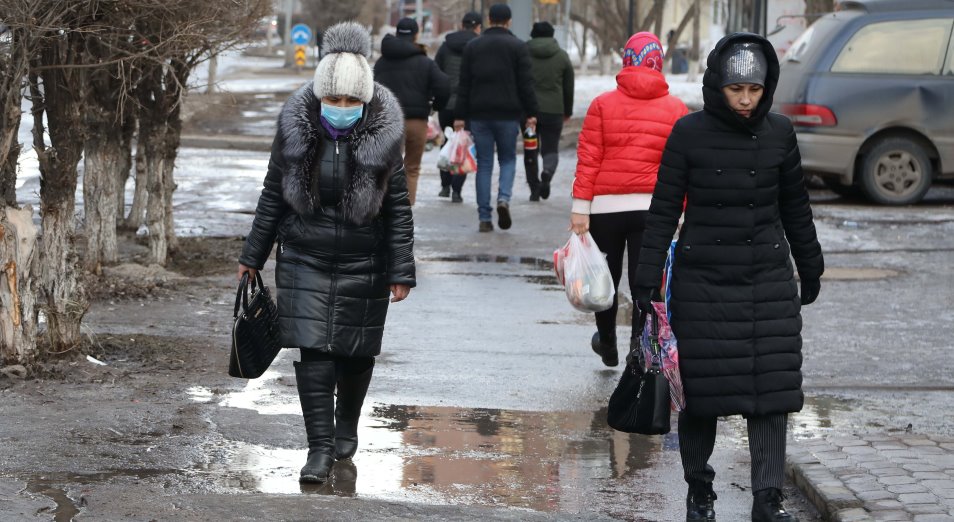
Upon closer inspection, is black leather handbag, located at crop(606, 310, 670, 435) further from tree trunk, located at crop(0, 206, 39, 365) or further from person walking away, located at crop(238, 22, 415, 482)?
tree trunk, located at crop(0, 206, 39, 365)

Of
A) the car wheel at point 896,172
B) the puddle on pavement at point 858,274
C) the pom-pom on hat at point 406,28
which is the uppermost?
the pom-pom on hat at point 406,28

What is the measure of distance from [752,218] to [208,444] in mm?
2370

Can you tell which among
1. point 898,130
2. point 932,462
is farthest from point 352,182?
point 898,130

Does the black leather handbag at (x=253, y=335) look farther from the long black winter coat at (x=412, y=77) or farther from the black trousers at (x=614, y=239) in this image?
the long black winter coat at (x=412, y=77)

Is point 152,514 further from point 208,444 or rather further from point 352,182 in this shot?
point 352,182

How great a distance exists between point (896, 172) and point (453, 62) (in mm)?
4552

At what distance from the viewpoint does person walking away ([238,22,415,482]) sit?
18.7 feet

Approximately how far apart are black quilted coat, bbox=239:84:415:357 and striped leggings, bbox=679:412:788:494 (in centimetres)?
123

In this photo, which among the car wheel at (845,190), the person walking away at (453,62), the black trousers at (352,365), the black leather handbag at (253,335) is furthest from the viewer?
the car wheel at (845,190)

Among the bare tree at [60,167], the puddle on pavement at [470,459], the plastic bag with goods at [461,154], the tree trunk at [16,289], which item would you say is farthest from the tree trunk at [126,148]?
the puddle on pavement at [470,459]

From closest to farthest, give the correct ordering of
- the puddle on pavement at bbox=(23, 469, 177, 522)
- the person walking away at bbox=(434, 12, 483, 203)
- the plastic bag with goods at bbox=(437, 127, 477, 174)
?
the puddle on pavement at bbox=(23, 469, 177, 522), the plastic bag with goods at bbox=(437, 127, 477, 174), the person walking away at bbox=(434, 12, 483, 203)

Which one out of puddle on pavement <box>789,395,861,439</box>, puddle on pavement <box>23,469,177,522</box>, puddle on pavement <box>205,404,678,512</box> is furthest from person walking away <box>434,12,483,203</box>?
puddle on pavement <box>23,469,177,522</box>

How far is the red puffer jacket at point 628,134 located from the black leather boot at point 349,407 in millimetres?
1945

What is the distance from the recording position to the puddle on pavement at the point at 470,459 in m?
5.55
